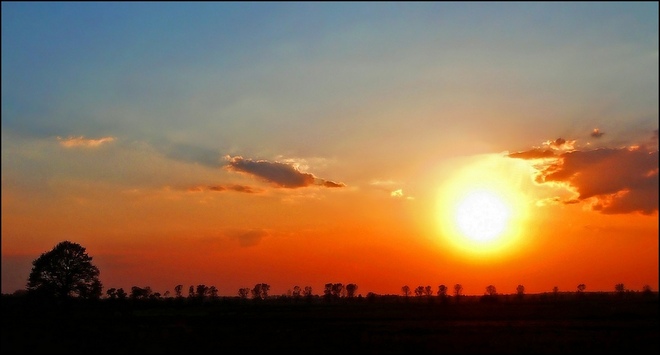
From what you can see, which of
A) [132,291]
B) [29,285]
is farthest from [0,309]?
[132,291]

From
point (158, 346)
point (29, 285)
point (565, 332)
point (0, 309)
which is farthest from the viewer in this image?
point (29, 285)

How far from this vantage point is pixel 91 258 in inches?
3465

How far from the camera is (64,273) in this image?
85375 millimetres

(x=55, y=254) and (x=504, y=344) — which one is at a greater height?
(x=55, y=254)

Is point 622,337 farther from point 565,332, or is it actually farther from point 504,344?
point 504,344

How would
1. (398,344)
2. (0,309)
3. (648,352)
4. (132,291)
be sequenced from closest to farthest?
(648,352)
(398,344)
(0,309)
(132,291)

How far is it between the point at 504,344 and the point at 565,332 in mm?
11580

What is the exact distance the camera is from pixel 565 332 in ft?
150

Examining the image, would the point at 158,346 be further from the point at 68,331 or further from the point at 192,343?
the point at 68,331

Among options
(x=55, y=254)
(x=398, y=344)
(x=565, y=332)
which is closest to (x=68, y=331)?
(x=398, y=344)

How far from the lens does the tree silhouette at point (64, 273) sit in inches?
3297

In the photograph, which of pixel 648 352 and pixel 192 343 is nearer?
pixel 648 352

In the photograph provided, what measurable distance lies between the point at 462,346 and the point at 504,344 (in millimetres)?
3013

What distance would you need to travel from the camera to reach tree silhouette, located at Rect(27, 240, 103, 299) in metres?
83.8
